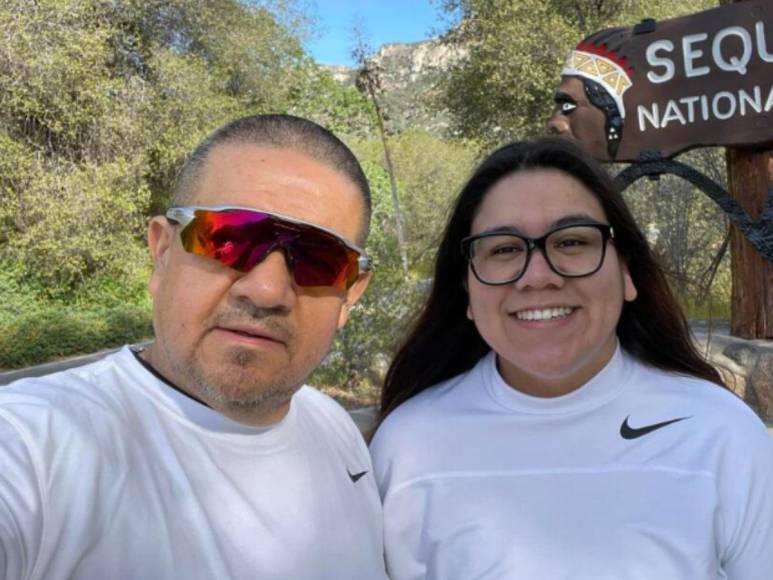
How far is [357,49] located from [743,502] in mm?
20538

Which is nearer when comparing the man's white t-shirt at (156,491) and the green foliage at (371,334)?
the man's white t-shirt at (156,491)

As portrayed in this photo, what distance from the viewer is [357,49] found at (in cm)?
2050

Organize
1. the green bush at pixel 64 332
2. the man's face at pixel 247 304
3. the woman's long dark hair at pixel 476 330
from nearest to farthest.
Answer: the man's face at pixel 247 304 < the woman's long dark hair at pixel 476 330 < the green bush at pixel 64 332

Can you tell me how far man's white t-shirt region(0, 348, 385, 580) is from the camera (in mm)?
1067

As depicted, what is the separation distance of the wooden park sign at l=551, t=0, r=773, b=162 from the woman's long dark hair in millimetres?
2914

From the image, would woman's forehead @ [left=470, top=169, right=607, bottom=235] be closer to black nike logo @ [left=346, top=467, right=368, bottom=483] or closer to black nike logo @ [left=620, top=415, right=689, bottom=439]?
black nike logo @ [left=620, top=415, right=689, bottom=439]

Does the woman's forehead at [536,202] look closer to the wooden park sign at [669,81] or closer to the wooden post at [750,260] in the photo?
the wooden park sign at [669,81]

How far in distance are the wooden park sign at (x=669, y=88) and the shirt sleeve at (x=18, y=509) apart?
4.23m

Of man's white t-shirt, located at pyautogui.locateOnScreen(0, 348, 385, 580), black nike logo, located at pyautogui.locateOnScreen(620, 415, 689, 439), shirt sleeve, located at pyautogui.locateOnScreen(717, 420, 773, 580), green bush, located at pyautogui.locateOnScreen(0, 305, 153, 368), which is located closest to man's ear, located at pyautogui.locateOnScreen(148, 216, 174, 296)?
man's white t-shirt, located at pyautogui.locateOnScreen(0, 348, 385, 580)

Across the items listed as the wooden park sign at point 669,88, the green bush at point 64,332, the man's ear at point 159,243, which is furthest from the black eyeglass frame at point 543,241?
the green bush at point 64,332

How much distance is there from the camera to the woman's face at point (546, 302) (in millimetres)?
1661

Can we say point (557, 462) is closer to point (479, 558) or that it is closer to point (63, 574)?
point (479, 558)

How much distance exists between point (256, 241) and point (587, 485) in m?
0.90

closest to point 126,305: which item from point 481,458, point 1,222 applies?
point 1,222
